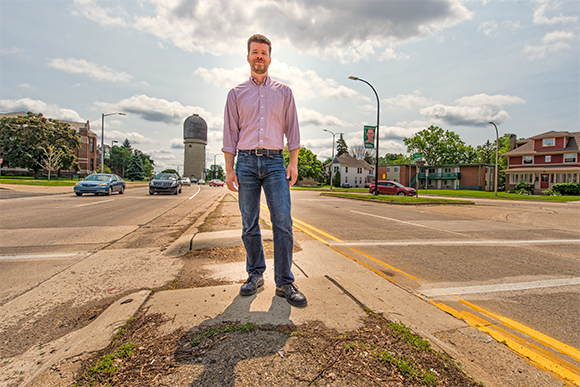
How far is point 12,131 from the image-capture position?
45.4 metres

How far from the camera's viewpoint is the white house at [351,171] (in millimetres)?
76438

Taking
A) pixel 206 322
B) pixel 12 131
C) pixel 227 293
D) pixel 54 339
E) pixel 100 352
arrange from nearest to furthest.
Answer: pixel 100 352 < pixel 206 322 < pixel 54 339 < pixel 227 293 < pixel 12 131

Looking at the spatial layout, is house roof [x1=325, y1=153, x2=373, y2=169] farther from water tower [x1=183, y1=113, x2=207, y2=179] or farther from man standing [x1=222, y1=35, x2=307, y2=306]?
man standing [x1=222, y1=35, x2=307, y2=306]

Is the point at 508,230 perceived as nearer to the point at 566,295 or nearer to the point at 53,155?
the point at 566,295

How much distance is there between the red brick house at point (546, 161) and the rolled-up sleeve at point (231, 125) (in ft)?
163

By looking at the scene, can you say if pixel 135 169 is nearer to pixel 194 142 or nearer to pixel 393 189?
pixel 194 142

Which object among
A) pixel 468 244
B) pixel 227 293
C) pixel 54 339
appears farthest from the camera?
pixel 468 244

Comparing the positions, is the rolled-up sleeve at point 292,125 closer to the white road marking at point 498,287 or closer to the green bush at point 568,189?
the white road marking at point 498,287

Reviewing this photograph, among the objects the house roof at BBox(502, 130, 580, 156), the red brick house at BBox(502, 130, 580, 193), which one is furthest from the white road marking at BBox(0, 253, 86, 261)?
the house roof at BBox(502, 130, 580, 156)

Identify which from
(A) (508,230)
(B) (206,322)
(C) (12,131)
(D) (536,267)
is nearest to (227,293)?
(B) (206,322)

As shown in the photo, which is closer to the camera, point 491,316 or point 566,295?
point 491,316

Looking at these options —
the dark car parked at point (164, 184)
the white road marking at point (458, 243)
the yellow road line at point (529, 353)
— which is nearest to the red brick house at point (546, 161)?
the white road marking at point (458, 243)

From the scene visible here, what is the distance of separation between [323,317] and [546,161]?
2194 inches

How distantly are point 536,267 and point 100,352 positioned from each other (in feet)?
17.7
